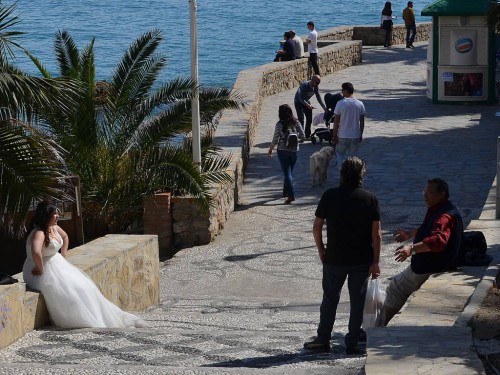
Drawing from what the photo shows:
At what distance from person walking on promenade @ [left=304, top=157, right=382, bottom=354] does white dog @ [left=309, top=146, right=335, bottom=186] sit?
8.78 m

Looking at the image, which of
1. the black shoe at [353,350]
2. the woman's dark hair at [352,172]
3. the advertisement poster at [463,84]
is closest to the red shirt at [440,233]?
the woman's dark hair at [352,172]

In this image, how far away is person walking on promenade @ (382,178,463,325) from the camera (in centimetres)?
834

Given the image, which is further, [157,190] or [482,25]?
[482,25]

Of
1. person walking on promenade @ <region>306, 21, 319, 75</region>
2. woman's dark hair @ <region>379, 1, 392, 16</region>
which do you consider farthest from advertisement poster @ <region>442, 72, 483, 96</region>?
woman's dark hair @ <region>379, 1, 392, 16</region>

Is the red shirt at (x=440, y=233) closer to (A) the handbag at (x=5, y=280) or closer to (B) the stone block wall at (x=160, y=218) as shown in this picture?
(A) the handbag at (x=5, y=280)

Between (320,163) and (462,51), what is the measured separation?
8.75 metres

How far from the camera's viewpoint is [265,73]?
86.9 feet

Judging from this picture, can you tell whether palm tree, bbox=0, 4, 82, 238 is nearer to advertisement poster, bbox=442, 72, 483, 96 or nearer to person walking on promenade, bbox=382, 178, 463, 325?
person walking on promenade, bbox=382, 178, 463, 325

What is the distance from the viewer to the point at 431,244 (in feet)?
27.3

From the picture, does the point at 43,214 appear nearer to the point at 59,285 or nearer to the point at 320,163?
the point at 59,285

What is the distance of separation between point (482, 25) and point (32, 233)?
16760 millimetres

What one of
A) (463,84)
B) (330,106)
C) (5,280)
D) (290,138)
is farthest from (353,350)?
(463,84)

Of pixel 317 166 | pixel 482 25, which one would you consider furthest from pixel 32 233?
pixel 482 25

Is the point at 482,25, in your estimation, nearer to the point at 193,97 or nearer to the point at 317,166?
the point at 317,166
